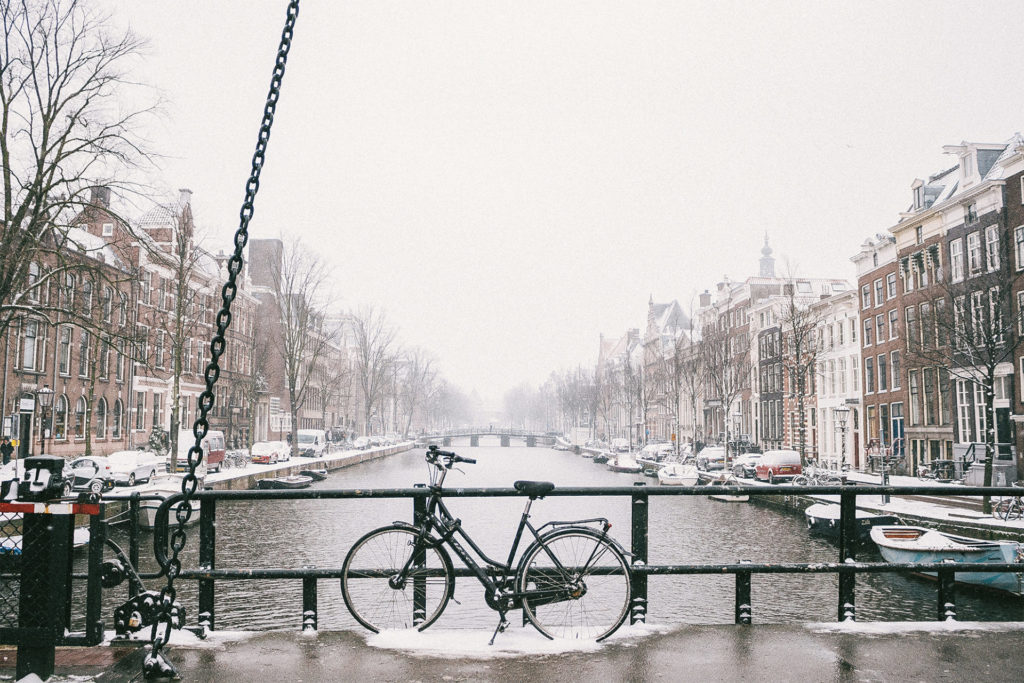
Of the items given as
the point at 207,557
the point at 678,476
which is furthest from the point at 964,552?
the point at 678,476

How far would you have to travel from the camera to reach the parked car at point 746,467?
36.8 metres

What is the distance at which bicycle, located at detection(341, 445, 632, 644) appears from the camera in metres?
4.93

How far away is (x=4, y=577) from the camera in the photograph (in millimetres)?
4531

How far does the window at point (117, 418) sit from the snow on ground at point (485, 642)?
138 ft

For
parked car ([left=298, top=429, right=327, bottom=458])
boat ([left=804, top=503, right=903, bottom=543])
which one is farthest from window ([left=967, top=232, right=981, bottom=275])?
parked car ([left=298, top=429, right=327, bottom=458])

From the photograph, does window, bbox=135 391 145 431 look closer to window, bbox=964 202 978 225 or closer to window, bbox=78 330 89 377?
window, bbox=78 330 89 377

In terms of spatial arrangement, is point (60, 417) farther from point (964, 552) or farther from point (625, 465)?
point (964, 552)

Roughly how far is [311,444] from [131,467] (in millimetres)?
25288

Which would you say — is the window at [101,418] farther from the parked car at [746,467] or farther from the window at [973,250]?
the window at [973,250]

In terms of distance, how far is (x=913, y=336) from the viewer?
3447 centimetres

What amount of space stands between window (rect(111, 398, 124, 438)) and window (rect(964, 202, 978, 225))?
4133 cm

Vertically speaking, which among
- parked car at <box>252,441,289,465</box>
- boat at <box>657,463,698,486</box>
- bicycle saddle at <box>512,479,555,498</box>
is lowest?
boat at <box>657,463,698,486</box>

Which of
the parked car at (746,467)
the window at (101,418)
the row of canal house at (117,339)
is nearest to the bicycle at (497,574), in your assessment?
the row of canal house at (117,339)

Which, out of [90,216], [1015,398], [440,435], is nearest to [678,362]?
[1015,398]
